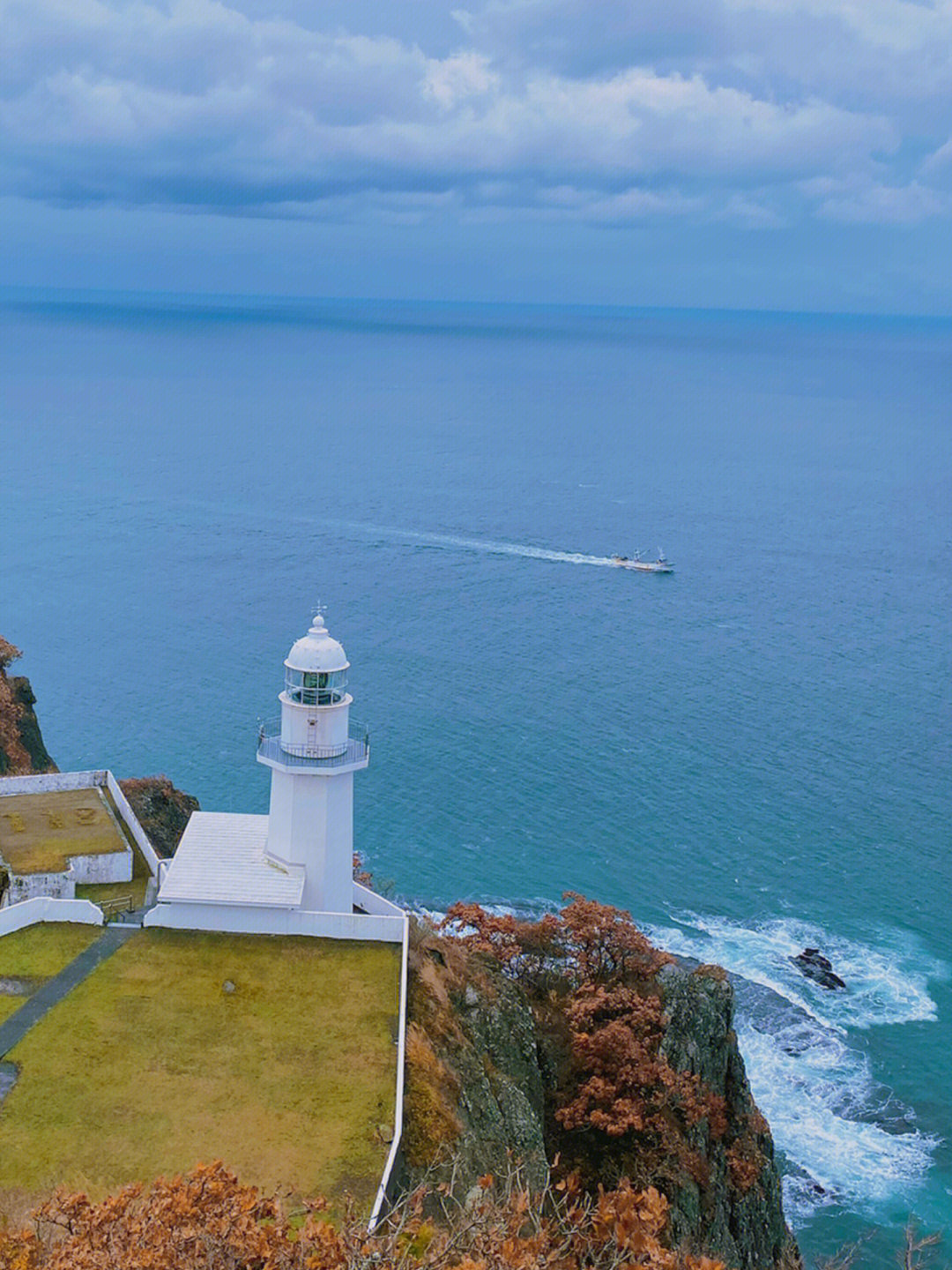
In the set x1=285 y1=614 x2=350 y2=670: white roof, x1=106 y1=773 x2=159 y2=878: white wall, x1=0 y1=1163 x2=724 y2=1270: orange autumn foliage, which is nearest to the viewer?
x1=0 y1=1163 x2=724 y2=1270: orange autumn foliage

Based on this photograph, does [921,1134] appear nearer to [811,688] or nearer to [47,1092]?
[47,1092]

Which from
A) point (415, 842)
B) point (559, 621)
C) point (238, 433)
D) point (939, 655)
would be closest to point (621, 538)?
point (559, 621)

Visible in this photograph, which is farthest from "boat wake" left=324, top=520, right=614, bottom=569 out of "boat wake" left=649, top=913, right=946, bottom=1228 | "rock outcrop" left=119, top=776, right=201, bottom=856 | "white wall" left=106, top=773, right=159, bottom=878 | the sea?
"white wall" left=106, top=773, right=159, bottom=878

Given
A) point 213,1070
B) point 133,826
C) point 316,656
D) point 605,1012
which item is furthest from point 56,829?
point 605,1012

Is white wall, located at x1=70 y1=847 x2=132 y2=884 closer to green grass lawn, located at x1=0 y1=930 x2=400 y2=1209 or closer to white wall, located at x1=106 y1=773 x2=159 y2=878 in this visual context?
white wall, located at x1=106 y1=773 x2=159 y2=878

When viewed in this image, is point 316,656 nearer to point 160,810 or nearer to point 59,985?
point 59,985
